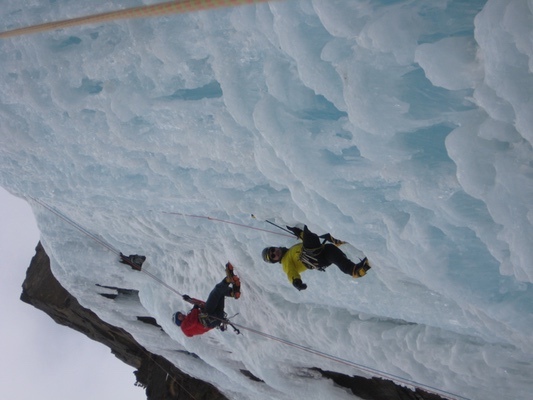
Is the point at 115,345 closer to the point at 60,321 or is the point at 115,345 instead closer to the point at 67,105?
the point at 60,321

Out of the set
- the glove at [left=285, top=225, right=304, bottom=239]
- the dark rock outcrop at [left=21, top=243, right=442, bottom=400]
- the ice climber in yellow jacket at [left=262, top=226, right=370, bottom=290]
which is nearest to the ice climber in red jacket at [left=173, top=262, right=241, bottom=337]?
the ice climber in yellow jacket at [left=262, top=226, right=370, bottom=290]

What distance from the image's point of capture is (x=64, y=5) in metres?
3.90

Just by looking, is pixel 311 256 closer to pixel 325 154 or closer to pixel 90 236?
pixel 325 154

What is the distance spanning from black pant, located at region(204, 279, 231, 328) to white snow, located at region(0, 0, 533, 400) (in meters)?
0.28

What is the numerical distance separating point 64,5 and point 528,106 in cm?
328

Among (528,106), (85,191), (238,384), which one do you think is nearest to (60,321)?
(238,384)

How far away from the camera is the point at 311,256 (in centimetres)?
437

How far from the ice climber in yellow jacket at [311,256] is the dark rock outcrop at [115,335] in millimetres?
5631

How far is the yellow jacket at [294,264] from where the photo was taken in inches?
177

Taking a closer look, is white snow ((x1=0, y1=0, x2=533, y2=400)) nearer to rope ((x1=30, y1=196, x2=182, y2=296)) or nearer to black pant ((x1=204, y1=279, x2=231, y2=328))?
black pant ((x1=204, y1=279, x2=231, y2=328))

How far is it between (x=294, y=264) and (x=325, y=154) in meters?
1.55

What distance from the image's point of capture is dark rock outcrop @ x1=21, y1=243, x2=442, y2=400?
33.7 ft

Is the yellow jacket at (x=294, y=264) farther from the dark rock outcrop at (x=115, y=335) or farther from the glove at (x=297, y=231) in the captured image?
A: the dark rock outcrop at (x=115, y=335)

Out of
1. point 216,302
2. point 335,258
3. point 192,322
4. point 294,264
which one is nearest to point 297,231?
point 294,264
